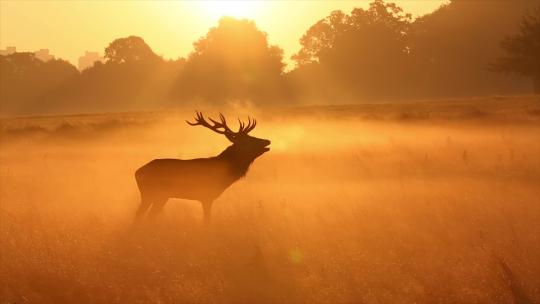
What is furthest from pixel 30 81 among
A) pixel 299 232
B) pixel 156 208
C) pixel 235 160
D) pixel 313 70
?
pixel 299 232

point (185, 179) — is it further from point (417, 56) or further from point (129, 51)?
point (129, 51)

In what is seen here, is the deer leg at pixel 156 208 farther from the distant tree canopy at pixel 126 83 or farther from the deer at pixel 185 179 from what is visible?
the distant tree canopy at pixel 126 83

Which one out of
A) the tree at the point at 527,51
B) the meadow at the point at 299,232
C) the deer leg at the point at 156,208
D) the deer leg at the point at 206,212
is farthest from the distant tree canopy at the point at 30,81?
the deer leg at the point at 206,212

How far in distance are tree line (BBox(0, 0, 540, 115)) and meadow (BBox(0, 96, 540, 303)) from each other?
46.8 meters

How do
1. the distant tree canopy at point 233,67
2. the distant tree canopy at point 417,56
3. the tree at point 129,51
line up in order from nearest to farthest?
the distant tree canopy at point 233,67
the distant tree canopy at point 417,56
the tree at point 129,51

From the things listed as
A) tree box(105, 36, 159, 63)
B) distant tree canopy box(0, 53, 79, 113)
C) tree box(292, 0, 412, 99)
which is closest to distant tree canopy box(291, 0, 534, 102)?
tree box(292, 0, 412, 99)

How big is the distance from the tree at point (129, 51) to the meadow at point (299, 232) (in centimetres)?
6611

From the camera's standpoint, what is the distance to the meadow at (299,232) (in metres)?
7.74

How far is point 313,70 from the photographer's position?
279 feet

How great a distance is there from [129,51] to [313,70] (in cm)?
2797

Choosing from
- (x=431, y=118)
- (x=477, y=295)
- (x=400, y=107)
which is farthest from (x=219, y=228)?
(x=400, y=107)

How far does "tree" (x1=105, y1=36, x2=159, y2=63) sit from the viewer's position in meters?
86.8

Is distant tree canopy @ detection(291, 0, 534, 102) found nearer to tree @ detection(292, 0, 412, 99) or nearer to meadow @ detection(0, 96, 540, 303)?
tree @ detection(292, 0, 412, 99)

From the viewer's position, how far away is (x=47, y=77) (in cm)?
8669
